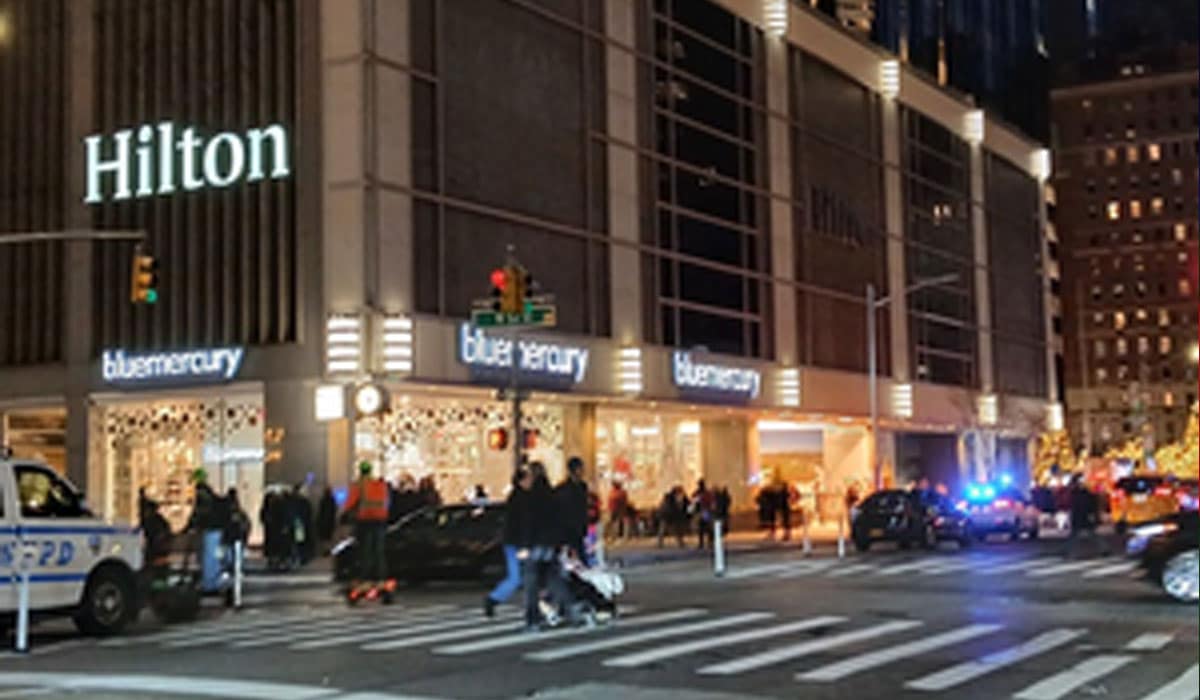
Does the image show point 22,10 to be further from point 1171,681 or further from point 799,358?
point 1171,681

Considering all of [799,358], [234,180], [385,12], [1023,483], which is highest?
[385,12]

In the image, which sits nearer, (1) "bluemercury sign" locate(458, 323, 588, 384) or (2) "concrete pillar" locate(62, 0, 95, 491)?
(1) "bluemercury sign" locate(458, 323, 588, 384)

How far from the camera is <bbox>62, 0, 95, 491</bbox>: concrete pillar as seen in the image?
125 feet

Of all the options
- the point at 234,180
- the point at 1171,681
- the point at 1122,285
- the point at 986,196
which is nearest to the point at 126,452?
the point at 234,180

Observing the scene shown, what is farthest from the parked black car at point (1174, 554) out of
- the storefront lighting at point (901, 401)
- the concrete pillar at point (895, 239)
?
the concrete pillar at point (895, 239)

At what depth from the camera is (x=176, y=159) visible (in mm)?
37031

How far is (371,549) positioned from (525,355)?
1752 centimetres

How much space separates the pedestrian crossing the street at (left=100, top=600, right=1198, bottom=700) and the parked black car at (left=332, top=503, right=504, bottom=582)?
5.72 m

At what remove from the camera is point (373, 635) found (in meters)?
16.1

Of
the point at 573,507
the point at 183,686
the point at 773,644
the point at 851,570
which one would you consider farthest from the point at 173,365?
the point at 183,686

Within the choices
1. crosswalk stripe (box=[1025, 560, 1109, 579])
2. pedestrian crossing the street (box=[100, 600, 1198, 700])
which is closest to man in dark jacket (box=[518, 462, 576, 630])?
pedestrian crossing the street (box=[100, 600, 1198, 700])

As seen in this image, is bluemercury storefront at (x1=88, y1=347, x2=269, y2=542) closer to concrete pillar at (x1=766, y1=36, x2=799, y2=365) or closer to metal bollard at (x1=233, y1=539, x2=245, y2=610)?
metal bollard at (x1=233, y1=539, x2=245, y2=610)

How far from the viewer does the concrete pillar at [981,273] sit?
227 ft

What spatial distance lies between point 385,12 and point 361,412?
31.9 ft
